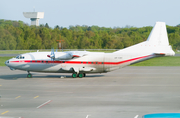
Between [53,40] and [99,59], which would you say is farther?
[53,40]

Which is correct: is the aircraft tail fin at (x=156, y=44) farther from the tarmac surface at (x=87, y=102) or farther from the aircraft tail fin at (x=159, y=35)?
the tarmac surface at (x=87, y=102)

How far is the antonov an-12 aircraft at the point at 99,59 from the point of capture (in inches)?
1367

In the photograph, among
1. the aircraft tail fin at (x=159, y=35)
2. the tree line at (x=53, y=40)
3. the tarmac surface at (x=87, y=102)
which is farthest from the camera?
the tree line at (x=53, y=40)

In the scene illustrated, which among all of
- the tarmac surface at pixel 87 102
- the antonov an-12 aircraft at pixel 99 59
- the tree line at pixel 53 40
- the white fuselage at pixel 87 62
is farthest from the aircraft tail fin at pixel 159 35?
the tree line at pixel 53 40

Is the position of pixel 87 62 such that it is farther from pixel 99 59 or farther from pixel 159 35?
pixel 159 35

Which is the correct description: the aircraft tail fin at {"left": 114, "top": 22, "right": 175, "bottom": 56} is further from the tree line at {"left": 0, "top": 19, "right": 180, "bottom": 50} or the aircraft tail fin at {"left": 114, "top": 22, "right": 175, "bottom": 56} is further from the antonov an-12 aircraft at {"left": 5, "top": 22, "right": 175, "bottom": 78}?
the tree line at {"left": 0, "top": 19, "right": 180, "bottom": 50}

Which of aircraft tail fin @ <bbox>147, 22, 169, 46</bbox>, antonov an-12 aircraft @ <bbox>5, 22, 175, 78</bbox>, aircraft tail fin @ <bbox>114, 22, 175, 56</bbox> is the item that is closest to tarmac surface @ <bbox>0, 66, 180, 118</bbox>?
antonov an-12 aircraft @ <bbox>5, 22, 175, 78</bbox>

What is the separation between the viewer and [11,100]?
68.0 feet

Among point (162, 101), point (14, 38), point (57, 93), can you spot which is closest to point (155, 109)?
point (162, 101)

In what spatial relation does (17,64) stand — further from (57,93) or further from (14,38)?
(14,38)

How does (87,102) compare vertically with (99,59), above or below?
below

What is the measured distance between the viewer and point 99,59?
115 ft

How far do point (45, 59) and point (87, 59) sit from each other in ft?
18.6

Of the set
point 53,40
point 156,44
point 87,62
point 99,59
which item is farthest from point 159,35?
point 53,40
